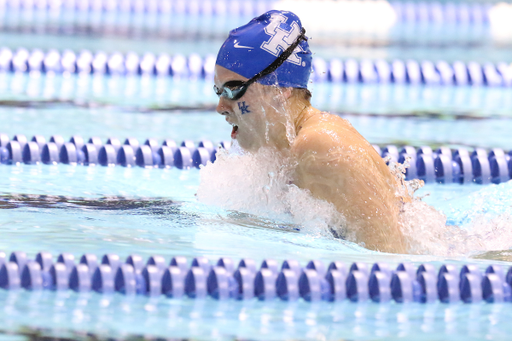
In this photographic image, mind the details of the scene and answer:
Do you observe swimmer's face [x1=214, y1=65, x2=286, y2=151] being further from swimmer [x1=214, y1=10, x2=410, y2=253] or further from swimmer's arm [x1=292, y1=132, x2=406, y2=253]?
swimmer's arm [x1=292, y1=132, x2=406, y2=253]

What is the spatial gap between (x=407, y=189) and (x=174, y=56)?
15.5 ft

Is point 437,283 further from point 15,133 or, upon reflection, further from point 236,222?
point 15,133

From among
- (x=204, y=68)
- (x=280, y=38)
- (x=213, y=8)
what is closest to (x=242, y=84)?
(x=280, y=38)

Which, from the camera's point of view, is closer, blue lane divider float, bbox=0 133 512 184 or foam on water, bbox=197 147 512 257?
foam on water, bbox=197 147 512 257

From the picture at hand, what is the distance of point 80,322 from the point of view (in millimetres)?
2176

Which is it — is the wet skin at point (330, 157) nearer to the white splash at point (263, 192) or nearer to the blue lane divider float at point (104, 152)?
the white splash at point (263, 192)

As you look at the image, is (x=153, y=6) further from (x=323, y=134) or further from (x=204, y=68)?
(x=323, y=134)

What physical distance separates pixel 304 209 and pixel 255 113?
0.37 m

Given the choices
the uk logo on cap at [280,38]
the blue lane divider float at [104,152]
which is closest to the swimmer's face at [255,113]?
the uk logo on cap at [280,38]

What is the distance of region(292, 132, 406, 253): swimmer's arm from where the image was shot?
8.20 feet

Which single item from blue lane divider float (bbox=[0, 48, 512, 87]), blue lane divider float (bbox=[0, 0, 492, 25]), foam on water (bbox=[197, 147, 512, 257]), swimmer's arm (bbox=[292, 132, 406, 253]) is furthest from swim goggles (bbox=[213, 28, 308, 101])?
blue lane divider float (bbox=[0, 0, 492, 25])

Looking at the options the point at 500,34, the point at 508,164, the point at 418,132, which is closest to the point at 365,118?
the point at 418,132

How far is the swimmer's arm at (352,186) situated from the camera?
2.50 metres

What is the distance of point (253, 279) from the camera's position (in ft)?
8.27
